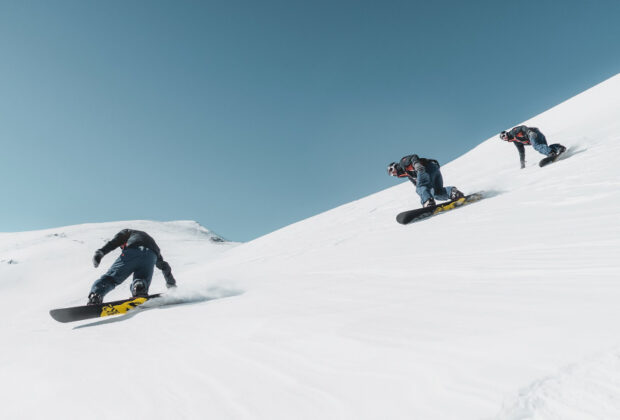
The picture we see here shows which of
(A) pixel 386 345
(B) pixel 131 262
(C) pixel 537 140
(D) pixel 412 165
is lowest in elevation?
(A) pixel 386 345

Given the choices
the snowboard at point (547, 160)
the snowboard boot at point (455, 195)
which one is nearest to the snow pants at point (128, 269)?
the snowboard boot at point (455, 195)

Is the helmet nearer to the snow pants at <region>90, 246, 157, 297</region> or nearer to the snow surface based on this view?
the snow surface

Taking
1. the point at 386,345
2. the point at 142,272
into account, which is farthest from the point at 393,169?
the point at 386,345

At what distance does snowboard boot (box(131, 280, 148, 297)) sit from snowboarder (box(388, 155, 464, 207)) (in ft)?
17.4

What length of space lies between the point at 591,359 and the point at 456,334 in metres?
0.50

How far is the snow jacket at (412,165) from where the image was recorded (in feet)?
23.3

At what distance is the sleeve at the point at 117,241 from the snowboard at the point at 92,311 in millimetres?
913

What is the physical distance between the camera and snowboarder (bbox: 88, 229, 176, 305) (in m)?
4.30

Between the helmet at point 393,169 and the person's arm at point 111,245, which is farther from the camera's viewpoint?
the helmet at point 393,169

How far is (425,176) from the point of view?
23.4ft

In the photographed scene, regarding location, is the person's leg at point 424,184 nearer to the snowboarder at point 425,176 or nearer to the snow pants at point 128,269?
the snowboarder at point 425,176

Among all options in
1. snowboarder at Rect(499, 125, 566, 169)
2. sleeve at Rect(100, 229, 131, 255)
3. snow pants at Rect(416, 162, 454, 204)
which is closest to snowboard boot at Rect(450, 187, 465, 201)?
snow pants at Rect(416, 162, 454, 204)

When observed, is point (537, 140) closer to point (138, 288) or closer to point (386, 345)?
point (386, 345)

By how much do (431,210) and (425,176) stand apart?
0.89 meters
